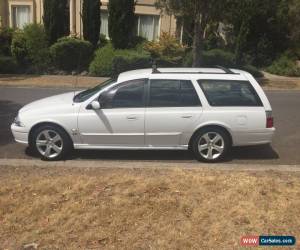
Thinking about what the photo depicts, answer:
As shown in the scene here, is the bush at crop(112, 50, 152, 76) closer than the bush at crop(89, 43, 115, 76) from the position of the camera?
Yes

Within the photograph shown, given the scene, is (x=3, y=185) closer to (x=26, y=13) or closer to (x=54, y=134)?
(x=54, y=134)

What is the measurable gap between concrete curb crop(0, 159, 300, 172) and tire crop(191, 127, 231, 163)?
166mm

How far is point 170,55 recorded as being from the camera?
2347 centimetres

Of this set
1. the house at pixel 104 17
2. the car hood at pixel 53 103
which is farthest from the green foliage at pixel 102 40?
the car hood at pixel 53 103

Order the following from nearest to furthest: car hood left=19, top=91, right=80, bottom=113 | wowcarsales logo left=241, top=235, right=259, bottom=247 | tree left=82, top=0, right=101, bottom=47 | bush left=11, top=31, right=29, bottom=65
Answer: wowcarsales logo left=241, top=235, right=259, bottom=247 → car hood left=19, top=91, right=80, bottom=113 → bush left=11, top=31, right=29, bottom=65 → tree left=82, top=0, right=101, bottom=47

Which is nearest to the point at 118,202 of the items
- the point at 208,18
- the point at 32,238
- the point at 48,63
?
the point at 32,238

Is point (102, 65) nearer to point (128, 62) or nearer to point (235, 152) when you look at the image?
point (128, 62)

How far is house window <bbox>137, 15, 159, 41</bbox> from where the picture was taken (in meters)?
26.0

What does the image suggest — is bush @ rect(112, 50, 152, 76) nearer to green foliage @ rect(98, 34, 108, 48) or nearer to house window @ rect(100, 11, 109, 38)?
green foliage @ rect(98, 34, 108, 48)

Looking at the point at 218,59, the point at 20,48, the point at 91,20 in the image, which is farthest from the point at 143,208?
the point at 91,20

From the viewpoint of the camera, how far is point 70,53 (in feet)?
73.4

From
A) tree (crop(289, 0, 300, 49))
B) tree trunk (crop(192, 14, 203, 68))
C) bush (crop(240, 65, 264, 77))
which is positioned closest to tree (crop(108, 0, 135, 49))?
tree trunk (crop(192, 14, 203, 68))

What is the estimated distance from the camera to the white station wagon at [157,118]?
26.4 ft

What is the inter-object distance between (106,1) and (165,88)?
19.0m
